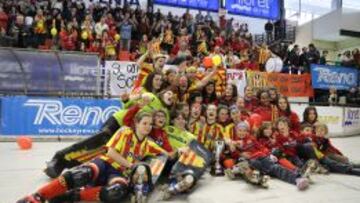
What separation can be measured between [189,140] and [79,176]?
163 centimetres

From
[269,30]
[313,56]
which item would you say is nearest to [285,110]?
[313,56]

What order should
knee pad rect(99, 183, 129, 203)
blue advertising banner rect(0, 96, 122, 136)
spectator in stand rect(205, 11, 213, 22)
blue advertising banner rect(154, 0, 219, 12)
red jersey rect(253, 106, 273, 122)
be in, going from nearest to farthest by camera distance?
knee pad rect(99, 183, 129, 203) → red jersey rect(253, 106, 273, 122) → blue advertising banner rect(0, 96, 122, 136) → blue advertising banner rect(154, 0, 219, 12) → spectator in stand rect(205, 11, 213, 22)

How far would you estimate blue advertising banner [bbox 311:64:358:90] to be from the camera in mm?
13156

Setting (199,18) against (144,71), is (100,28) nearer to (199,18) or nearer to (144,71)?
(199,18)

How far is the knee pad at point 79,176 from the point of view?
356 centimetres

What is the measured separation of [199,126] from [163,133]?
753 millimetres

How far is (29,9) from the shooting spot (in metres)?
12.2

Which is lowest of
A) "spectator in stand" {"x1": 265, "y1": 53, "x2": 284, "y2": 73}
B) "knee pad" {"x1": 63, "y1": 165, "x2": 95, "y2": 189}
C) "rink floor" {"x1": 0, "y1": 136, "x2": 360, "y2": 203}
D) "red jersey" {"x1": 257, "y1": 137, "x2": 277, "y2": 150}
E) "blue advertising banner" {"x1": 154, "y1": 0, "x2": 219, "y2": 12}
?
"rink floor" {"x1": 0, "y1": 136, "x2": 360, "y2": 203}

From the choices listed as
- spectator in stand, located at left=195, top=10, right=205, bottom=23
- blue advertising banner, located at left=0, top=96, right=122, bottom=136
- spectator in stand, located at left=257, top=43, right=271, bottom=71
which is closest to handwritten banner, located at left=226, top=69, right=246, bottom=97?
spectator in stand, located at left=257, top=43, right=271, bottom=71

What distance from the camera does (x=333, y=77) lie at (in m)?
13.5

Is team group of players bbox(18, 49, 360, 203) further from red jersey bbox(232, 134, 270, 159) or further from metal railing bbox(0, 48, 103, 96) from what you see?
metal railing bbox(0, 48, 103, 96)

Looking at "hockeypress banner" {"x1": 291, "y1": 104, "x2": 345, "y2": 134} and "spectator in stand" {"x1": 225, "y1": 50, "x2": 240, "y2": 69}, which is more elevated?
"spectator in stand" {"x1": 225, "y1": 50, "x2": 240, "y2": 69}

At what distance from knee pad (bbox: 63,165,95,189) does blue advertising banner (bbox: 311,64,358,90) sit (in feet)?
34.2

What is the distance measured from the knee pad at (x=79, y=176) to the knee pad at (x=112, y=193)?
17 centimetres
